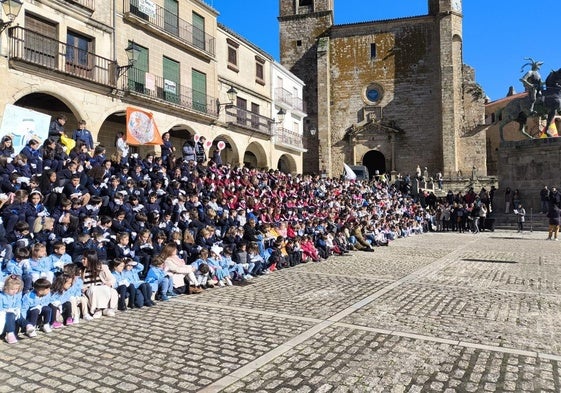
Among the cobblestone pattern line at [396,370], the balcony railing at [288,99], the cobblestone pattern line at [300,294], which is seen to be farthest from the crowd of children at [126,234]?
the balcony railing at [288,99]

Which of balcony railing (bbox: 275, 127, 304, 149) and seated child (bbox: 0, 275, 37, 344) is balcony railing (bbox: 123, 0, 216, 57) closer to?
balcony railing (bbox: 275, 127, 304, 149)

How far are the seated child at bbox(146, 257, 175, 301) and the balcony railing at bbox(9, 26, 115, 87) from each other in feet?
32.2

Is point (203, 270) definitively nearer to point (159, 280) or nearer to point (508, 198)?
point (159, 280)

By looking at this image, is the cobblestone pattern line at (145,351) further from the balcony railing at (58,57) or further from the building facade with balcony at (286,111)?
the building facade with balcony at (286,111)

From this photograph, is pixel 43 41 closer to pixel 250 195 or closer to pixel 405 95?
pixel 250 195

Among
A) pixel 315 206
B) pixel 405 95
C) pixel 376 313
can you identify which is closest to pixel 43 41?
pixel 315 206

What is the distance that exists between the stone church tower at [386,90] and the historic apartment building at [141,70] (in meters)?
11.8

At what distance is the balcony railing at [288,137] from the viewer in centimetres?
3045

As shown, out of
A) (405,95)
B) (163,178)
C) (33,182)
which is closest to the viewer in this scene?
(33,182)

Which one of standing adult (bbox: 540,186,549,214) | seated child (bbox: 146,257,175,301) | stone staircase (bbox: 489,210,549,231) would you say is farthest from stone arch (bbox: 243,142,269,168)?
seated child (bbox: 146,257,175,301)

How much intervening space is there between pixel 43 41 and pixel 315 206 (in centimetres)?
1084

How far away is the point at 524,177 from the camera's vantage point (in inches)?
875

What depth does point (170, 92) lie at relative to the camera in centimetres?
2041

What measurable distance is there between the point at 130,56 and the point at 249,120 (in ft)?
33.6
